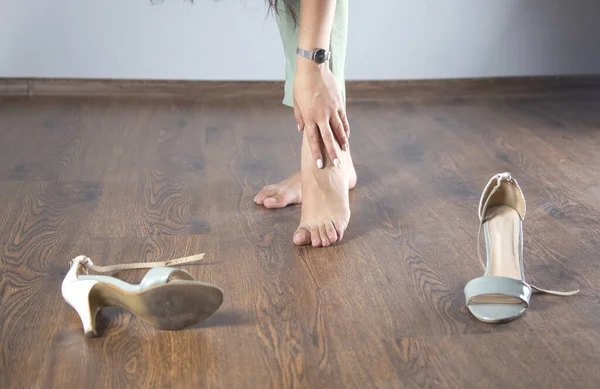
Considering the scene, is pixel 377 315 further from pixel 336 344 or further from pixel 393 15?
pixel 393 15

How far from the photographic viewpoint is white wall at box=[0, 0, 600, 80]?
2.64 metres

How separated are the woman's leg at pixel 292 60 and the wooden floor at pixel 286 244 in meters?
0.07

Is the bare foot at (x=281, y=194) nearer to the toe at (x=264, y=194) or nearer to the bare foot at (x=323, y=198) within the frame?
the toe at (x=264, y=194)

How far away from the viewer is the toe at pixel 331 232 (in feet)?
4.99

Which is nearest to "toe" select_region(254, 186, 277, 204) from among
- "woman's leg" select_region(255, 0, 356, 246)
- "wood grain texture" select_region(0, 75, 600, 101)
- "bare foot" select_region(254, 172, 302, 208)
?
"bare foot" select_region(254, 172, 302, 208)

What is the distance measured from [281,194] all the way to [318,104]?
338 mm

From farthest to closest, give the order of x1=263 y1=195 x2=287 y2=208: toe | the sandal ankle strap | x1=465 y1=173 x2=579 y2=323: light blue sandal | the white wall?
the white wall → x1=263 y1=195 x2=287 y2=208: toe → the sandal ankle strap → x1=465 y1=173 x2=579 y2=323: light blue sandal

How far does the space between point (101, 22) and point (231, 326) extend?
174cm

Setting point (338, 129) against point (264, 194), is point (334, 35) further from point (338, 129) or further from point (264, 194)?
point (264, 194)

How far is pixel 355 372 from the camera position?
3.60 feet

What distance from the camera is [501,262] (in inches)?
53.9

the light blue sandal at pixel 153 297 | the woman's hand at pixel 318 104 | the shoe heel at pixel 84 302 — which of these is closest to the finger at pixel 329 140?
the woman's hand at pixel 318 104

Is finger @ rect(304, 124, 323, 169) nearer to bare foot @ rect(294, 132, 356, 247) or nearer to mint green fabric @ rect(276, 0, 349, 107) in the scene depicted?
bare foot @ rect(294, 132, 356, 247)

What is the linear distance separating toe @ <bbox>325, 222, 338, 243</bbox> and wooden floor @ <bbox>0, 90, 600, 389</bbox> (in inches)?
1.1
